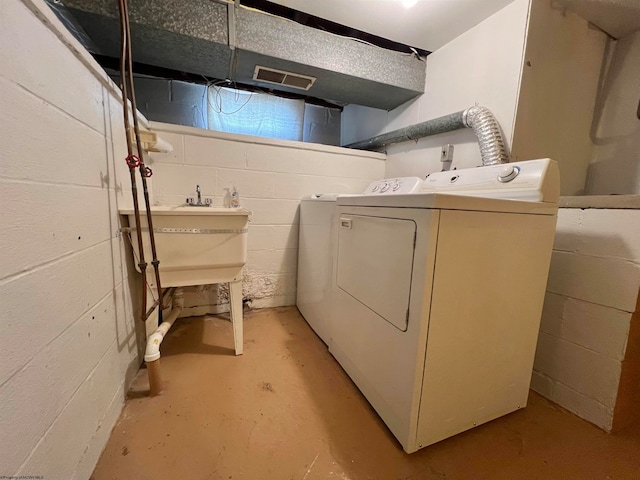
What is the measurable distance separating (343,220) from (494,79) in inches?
51.1

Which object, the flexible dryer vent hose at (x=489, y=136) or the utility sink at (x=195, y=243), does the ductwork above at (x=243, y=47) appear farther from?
the utility sink at (x=195, y=243)

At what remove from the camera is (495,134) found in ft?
4.80

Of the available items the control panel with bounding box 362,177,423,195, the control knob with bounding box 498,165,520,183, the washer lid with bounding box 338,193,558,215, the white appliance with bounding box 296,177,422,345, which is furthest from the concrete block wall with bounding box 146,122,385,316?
the control knob with bounding box 498,165,520,183

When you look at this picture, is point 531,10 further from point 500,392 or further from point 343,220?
point 500,392

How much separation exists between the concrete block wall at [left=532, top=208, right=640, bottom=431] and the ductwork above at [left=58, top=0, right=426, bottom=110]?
1.51m

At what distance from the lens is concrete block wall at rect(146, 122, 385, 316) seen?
1830 millimetres

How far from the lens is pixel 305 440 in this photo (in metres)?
1.00

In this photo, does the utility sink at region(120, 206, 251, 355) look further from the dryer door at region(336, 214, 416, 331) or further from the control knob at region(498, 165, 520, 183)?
the control knob at region(498, 165, 520, 183)

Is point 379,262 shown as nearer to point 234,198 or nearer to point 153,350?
point 153,350

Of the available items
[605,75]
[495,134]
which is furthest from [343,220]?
[605,75]

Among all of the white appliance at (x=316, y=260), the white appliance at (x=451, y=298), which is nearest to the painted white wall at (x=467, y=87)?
the white appliance at (x=451, y=298)

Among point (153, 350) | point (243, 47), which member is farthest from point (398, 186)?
point (153, 350)

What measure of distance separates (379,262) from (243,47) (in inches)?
61.4

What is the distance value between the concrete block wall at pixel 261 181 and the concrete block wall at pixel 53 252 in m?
0.79
